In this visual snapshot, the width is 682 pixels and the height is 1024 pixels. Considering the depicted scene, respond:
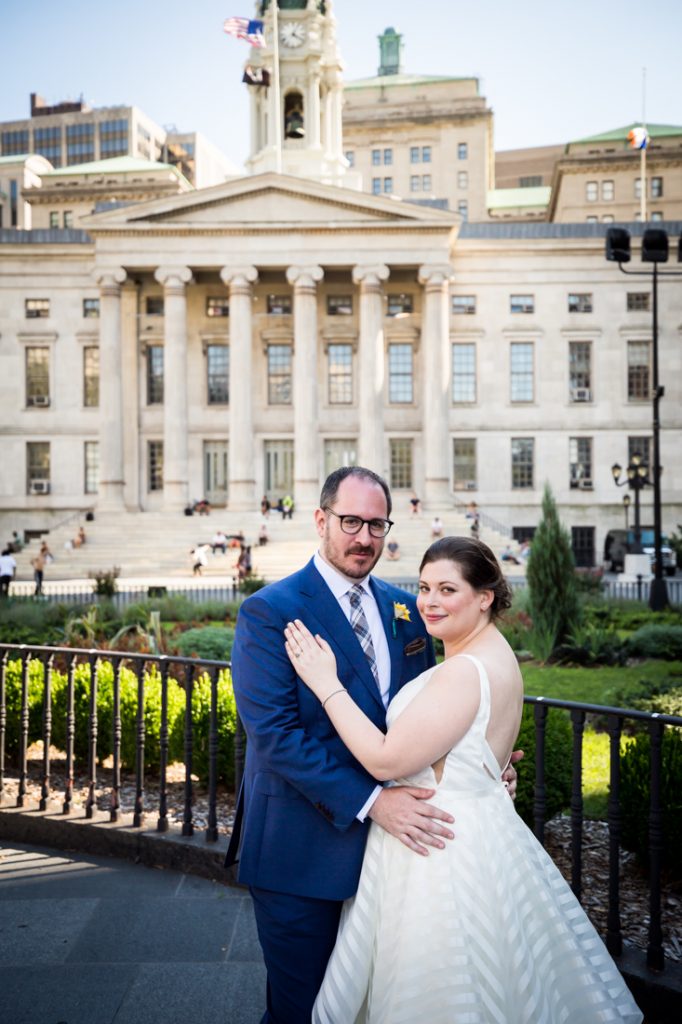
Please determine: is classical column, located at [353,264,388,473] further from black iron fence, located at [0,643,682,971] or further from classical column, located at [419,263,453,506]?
black iron fence, located at [0,643,682,971]

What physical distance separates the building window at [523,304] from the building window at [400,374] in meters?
6.91

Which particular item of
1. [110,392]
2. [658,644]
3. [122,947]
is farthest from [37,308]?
[122,947]

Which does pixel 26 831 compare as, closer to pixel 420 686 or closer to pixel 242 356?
pixel 420 686

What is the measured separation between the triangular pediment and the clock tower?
6.62 metres

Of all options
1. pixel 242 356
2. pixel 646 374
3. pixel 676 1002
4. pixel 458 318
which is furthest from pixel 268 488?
pixel 676 1002

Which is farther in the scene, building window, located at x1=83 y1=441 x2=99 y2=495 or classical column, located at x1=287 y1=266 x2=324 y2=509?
building window, located at x1=83 y1=441 x2=99 y2=495

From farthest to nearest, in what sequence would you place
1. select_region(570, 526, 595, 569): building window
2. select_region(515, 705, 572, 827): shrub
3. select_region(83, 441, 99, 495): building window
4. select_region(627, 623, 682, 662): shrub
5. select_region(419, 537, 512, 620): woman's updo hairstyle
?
1. select_region(83, 441, 99, 495): building window
2. select_region(570, 526, 595, 569): building window
3. select_region(627, 623, 682, 662): shrub
4. select_region(515, 705, 572, 827): shrub
5. select_region(419, 537, 512, 620): woman's updo hairstyle

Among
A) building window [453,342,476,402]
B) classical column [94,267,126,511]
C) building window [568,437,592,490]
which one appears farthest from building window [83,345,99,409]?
building window [568,437,592,490]

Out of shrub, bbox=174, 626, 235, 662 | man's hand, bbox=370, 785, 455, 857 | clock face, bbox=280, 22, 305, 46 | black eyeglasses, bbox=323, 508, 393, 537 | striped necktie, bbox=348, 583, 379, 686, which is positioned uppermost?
clock face, bbox=280, 22, 305, 46

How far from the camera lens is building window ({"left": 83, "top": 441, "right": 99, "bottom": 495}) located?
169ft

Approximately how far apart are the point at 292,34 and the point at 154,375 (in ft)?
77.2

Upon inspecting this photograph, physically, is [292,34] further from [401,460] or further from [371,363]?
[401,460]

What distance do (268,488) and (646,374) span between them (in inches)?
935

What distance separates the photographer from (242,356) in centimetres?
4725
